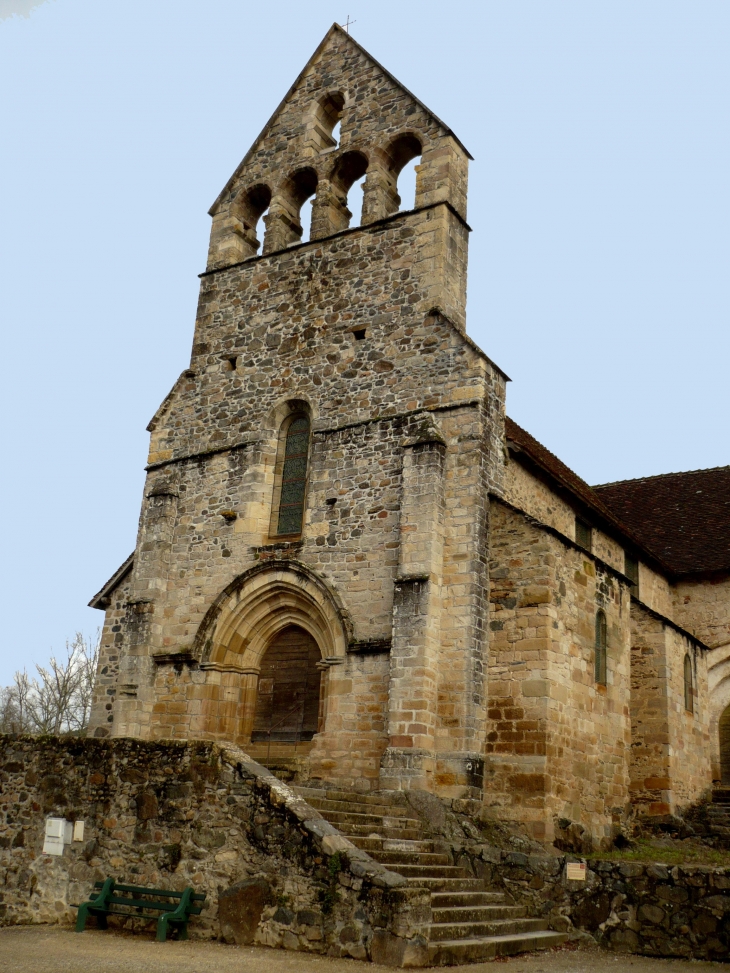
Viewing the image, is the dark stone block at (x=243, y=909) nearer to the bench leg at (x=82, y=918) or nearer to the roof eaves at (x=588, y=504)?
the bench leg at (x=82, y=918)

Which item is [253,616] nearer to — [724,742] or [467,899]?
[467,899]

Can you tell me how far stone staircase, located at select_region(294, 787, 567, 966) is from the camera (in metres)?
9.90

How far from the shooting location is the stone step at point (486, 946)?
366 inches

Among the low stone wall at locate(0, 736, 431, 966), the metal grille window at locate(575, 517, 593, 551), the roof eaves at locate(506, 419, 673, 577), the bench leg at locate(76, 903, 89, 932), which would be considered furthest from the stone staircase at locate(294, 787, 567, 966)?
the metal grille window at locate(575, 517, 593, 551)

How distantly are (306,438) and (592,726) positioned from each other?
21.8ft

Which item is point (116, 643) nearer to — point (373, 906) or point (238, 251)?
point (238, 251)

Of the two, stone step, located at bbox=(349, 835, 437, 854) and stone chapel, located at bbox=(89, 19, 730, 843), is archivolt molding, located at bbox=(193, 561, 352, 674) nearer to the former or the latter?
stone chapel, located at bbox=(89, 19, 730, 843)

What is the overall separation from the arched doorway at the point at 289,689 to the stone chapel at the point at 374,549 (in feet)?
0.14

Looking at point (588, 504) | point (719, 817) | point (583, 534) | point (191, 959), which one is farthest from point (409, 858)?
point (583, 534)

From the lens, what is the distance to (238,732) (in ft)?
52.0

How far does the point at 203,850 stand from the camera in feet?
34.6

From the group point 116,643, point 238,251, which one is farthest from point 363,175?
point 116,643

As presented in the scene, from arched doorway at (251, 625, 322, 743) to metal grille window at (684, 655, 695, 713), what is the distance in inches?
298

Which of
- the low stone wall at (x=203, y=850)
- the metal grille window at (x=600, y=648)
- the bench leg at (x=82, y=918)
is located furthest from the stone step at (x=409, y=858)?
the metal grille window at (x=600, y=648)
